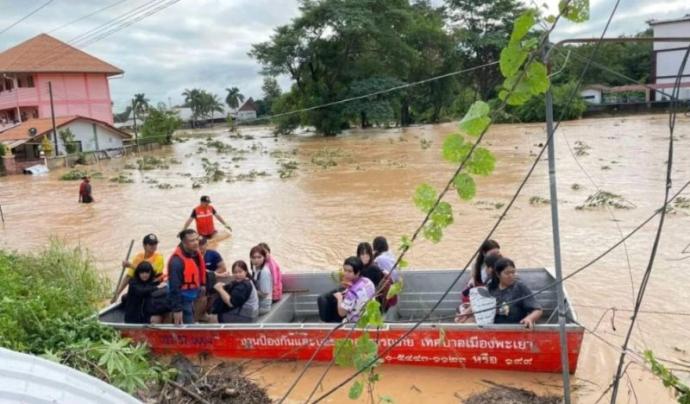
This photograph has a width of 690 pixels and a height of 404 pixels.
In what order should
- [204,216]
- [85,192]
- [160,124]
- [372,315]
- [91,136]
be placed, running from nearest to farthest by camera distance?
[372,315] < [204,216] < [85,192] < [91,136] < [160,124]

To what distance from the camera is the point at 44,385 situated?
1.63 m

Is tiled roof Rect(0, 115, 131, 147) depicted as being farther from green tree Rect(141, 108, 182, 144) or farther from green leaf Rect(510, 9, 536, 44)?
green leaf Rect(510, 9, 536, 44)

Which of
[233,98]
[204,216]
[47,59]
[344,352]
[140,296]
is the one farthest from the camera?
[233,98]

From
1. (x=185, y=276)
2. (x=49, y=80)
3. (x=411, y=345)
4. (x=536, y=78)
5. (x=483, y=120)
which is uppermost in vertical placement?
(x=49, y=80)

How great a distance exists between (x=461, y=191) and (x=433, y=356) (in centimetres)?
378

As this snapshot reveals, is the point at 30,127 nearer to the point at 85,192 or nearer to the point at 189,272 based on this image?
the point at 85,192

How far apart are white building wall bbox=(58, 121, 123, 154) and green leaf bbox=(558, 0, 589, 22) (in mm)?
37574

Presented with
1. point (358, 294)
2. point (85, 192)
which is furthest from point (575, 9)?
point (85, 192)

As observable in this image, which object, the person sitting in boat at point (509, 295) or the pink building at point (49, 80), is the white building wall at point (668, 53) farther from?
the pink building at point (49, 80)

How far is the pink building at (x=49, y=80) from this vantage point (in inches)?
Answer: 1550

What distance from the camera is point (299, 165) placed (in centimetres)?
2844

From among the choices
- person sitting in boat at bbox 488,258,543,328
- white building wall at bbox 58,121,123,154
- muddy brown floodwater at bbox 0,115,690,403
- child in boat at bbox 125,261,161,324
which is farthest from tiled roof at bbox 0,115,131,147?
person sitting in boat at bbox 488,258,543,328

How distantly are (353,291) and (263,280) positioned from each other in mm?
1389

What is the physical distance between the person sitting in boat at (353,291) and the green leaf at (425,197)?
3.53m
